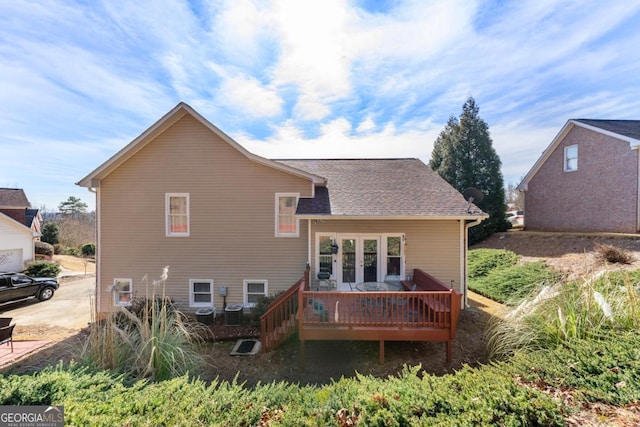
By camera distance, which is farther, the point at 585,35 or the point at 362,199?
the point at 362,199

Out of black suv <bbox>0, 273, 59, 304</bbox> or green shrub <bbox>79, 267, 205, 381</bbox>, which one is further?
black suv <bbox>0, 273, 59, 304</bbox>

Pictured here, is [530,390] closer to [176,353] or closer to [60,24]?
[176,353]

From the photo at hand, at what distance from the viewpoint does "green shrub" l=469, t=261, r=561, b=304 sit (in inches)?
417

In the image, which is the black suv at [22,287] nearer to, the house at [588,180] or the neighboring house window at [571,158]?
the house at [588,180]

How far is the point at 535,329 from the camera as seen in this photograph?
459 centimetres

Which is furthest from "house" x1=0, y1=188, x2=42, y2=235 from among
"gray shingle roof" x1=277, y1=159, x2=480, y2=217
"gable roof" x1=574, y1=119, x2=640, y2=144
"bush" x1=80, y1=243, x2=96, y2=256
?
"gable roof" x1=574, y1=119, x2=640, y2=144

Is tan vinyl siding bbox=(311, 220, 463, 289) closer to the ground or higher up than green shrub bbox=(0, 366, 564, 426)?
higher up

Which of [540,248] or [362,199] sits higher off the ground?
[362,199]

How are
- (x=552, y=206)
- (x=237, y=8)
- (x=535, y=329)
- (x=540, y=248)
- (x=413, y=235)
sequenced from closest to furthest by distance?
A: (x=535, y=329)
(x=237, y=8)
(x=413, y=235)
(x=540, y=248)
(x=552, y=206)

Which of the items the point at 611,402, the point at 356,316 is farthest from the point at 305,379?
the point at 611,402

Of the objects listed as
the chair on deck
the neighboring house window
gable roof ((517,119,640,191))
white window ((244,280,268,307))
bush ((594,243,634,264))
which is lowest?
the chair on deck

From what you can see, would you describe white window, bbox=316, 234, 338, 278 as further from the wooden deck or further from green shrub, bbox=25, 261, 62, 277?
green shrub, bbox=25, 261, 62, 277

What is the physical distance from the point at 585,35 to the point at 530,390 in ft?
35.2

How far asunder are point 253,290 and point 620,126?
2177 cm
